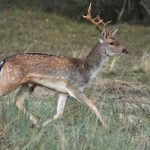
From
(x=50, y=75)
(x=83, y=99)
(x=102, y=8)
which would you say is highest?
(x=50, y=75)

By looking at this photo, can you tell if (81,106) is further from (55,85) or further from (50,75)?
(50,75)

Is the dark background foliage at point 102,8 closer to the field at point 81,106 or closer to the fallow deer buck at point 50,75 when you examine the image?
the field at point 81,106

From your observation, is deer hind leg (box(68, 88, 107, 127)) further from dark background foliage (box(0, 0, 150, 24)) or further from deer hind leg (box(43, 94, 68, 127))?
dark background foliage (box(0, 0, 150, 24))

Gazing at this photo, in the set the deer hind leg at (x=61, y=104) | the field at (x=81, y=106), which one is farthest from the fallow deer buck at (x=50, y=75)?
the field at (x=81, y=106)

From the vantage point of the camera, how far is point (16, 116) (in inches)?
386

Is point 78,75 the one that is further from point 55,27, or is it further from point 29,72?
point 55,27

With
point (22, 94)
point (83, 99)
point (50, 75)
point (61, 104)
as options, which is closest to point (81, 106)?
point (83, 99)

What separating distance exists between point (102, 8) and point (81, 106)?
1425 cm

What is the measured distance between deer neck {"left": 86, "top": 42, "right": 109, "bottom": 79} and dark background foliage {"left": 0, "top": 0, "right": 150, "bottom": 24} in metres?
12.5

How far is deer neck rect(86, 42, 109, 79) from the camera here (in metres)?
11.9

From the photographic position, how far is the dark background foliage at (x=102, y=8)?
82.0ft

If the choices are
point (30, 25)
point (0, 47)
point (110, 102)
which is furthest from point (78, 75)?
point (30, 25)

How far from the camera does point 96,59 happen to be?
1203cm

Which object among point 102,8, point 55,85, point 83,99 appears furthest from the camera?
point 102,8
